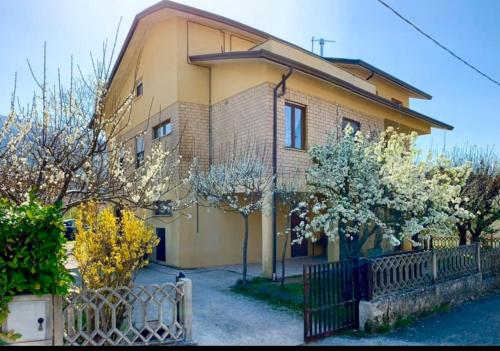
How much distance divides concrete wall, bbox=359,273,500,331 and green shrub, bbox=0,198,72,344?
5.27 meters

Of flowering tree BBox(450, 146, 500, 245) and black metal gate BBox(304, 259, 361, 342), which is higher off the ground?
flowering tree BBox(450, 146, 500, 245)

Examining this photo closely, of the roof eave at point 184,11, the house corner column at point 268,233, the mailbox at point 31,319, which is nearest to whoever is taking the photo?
the mailbox at point 31,319

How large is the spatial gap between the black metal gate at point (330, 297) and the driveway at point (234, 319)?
408 millimetres

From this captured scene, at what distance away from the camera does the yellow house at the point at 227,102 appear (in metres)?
11.5

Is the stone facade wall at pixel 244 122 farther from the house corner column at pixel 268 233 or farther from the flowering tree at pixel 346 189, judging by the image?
the flowering tree at pixel 346 189

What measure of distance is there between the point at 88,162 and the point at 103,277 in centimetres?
183

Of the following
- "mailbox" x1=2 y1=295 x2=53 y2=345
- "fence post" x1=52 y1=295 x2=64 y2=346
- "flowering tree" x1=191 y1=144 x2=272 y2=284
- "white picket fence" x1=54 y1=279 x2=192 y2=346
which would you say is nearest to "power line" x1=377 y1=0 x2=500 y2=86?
"flowering tree" x1=191 y1=144 x2=272 y2=284

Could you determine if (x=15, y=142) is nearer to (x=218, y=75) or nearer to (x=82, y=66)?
(x=82, y=66)

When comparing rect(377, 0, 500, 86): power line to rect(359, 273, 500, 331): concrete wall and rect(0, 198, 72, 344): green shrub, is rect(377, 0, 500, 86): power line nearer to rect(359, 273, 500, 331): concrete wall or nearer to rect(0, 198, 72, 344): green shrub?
rect(359, 273, 500, 331): concrete wall

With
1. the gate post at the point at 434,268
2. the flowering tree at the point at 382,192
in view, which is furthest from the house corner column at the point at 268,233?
the gate post at the point at 434,268

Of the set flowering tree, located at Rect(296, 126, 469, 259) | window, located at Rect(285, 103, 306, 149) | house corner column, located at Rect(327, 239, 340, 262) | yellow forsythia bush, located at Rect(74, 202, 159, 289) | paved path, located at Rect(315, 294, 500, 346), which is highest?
window, located at Rect(285, 103, 306, 149)

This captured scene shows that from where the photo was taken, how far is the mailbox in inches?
176

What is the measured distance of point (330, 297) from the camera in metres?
6.76
